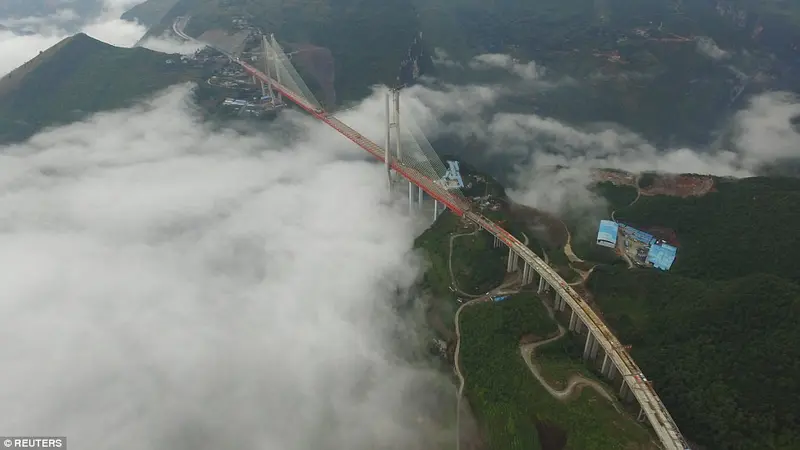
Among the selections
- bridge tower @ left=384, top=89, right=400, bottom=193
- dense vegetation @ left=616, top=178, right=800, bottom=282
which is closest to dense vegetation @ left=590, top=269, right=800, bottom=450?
dense vegetation @ left=616, top=178, right=800, bottom=282

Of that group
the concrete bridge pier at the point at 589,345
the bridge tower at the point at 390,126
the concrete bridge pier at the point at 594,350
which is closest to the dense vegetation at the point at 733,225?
the concrete bridge pier at the point at 594,350

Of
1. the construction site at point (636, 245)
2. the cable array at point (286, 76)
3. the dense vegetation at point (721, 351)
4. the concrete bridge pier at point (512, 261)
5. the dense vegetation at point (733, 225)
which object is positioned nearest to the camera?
the dense vegetation at point (721, 351)

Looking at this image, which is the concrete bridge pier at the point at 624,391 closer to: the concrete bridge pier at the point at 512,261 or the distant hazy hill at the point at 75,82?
the concrete bridge pier at the point at 512,261

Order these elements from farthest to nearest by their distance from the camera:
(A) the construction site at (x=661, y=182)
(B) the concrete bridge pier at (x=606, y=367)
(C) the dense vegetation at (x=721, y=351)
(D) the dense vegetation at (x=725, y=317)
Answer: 1. (A) the construction site at (x=661, y=182)
2. (B) the concrete bridge pier at (x=606, y=367)
3. (D) the dense vegetation at (x=725, y=317)
4. (C) the dense vegetation at (x=721, y=351)

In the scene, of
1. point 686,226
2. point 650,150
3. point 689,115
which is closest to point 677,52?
point 689,115

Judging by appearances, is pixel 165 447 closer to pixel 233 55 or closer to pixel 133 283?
pixel 133 283

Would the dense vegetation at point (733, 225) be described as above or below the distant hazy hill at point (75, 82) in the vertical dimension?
below
